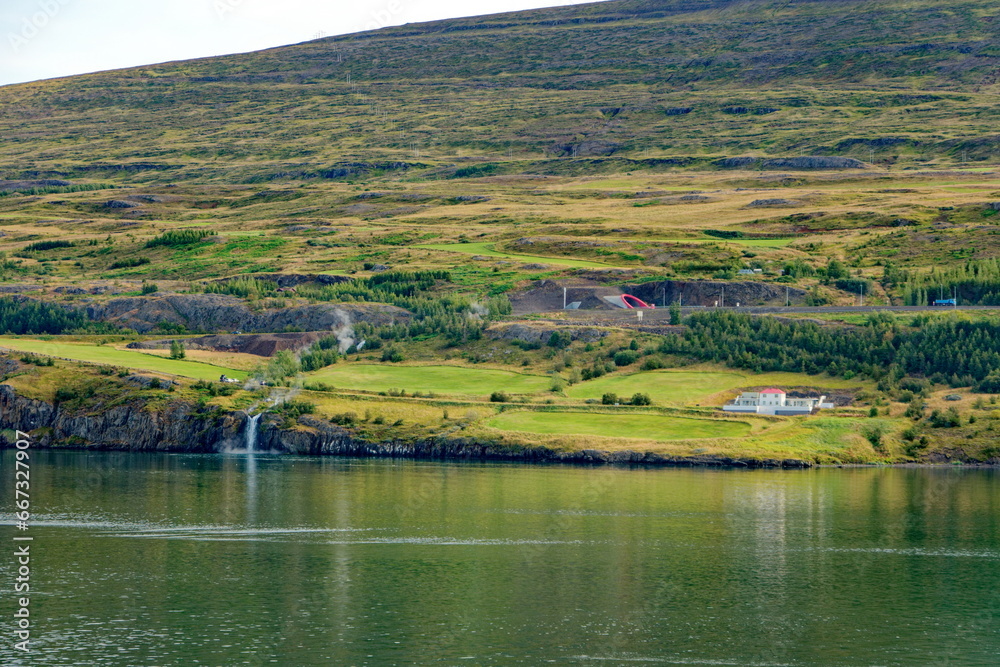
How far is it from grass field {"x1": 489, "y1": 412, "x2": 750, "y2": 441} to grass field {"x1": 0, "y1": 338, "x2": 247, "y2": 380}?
100.0 ft

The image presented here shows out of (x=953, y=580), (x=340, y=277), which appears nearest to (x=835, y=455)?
(x=953, y=580)

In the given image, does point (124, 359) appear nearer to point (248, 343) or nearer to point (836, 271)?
point (248, 343)

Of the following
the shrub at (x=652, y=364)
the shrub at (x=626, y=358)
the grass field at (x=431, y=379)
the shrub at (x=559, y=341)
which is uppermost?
the shrub at (x=559, y=341)

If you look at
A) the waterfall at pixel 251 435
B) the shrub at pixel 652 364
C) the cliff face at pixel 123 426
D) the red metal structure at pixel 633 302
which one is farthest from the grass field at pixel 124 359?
the red metal structure at pixel 633 302

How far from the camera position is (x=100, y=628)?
45188mm

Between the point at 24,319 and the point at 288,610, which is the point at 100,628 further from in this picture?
the point at 24,319

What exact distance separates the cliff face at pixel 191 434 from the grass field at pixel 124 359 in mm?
8444

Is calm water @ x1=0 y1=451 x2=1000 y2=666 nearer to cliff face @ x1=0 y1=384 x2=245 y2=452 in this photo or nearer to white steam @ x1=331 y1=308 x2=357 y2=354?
cliff face @ x1=0 y1=384 x2=245 y2=452

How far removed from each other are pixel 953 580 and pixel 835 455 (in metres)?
39.4

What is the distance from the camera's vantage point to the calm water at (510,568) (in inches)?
1720

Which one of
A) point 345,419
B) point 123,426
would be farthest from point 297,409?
point 123,426

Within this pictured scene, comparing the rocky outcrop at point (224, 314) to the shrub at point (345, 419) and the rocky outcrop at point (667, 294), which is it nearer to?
the rocky outcrop at point (667, 294)

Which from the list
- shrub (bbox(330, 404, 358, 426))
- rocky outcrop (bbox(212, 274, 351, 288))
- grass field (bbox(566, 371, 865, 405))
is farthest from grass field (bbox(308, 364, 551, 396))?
rocky outcrop (bbox(212, 274, 351, 288))

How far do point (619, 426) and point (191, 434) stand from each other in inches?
1378
